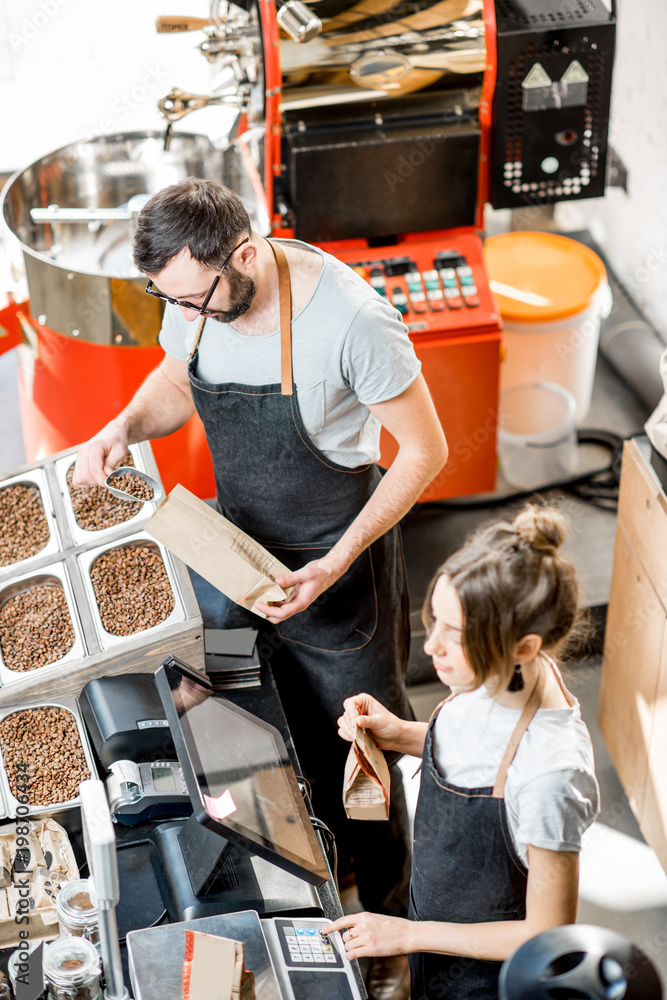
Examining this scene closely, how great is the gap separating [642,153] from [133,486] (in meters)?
2.93

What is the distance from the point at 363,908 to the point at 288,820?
96 centimetres

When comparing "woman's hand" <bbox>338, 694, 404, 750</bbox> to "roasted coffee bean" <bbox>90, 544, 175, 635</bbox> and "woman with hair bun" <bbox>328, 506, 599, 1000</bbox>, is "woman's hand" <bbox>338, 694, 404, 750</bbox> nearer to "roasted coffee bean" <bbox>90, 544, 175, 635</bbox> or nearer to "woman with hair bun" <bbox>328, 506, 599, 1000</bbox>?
"woman with hair bun" <bbox>328, 506, 599, 1000</bbox>

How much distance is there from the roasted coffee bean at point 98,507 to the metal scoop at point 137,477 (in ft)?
0.17

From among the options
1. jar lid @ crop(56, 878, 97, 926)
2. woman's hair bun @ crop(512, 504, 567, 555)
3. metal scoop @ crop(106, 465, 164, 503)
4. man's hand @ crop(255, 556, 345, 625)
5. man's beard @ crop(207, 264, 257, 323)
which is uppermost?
man's beard @ crop(207, 264, 257, 323)

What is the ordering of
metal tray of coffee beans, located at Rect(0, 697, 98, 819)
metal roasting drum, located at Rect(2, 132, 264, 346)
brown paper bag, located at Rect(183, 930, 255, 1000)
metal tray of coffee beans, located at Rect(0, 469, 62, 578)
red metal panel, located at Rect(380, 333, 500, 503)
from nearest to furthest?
brown paper bag, located at Rect(183, 930, 255, 1000)
metal tray of coffee beans, located at Rect(0, 697, 98, 819)
metal tray of coffee beans, located at Rect(0, 469, 62, 578)
metal roasting drum, located at Rect(2, 132, 264, 346)
red metal panel, located at Rect(380, 333, 500, 503)

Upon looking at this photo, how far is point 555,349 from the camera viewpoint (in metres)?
3.42

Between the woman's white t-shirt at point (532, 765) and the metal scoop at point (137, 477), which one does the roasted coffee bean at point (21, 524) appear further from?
the woman's white t-shirt at point (532, 765)

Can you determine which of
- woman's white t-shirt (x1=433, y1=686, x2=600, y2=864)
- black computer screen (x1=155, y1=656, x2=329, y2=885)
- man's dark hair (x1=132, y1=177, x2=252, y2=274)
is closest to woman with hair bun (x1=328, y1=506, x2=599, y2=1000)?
woman's white t-shirt (x1=433, y1=686, x2=600, y2=864)

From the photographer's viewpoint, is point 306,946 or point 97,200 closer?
point 306,946

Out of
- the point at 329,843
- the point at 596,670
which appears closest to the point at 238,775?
the point at 329,843

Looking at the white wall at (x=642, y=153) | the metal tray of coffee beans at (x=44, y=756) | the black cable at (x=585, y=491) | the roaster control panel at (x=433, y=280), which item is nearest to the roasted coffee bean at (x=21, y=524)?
the metal tray of coffee beans at (x=44, y=756)

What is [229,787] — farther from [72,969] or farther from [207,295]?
[207,295]

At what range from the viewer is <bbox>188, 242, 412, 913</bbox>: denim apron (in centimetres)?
199

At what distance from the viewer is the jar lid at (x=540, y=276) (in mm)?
3316
